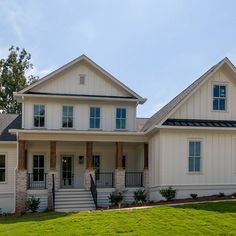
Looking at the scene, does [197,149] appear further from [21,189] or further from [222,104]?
[21,189]

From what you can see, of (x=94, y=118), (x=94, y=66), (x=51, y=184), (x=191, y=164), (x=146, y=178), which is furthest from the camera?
(x=94, y=118)

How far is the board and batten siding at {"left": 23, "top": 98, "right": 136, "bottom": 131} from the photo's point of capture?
90.5 feet

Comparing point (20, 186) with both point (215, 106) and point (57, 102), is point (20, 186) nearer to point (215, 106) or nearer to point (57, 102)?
point (57, 102)

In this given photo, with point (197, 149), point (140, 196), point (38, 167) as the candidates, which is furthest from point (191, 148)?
point (38, 167)

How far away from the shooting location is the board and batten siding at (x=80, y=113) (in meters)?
27.6

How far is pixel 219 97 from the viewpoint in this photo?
25438 millimetres

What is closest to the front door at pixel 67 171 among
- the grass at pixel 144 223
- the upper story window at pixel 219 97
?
the upper story window at pixel 219 97

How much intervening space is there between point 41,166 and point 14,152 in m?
1.98

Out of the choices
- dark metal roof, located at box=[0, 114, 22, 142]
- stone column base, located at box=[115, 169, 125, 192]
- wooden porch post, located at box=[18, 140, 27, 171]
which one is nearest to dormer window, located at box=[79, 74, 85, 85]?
dark metal roof, located at box=[0, 114, 22, 142]

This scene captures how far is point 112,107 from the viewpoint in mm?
28734

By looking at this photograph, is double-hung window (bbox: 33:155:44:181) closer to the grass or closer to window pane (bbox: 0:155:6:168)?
window pane (bbox: 0:155:6:168)

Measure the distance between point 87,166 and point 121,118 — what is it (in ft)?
14.0

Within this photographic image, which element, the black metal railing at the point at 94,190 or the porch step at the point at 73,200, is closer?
the porch step at the point at 73,200

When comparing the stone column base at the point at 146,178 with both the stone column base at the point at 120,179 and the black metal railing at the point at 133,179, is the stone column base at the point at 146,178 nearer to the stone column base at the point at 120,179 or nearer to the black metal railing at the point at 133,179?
the black metal railing at the point at 133,179
